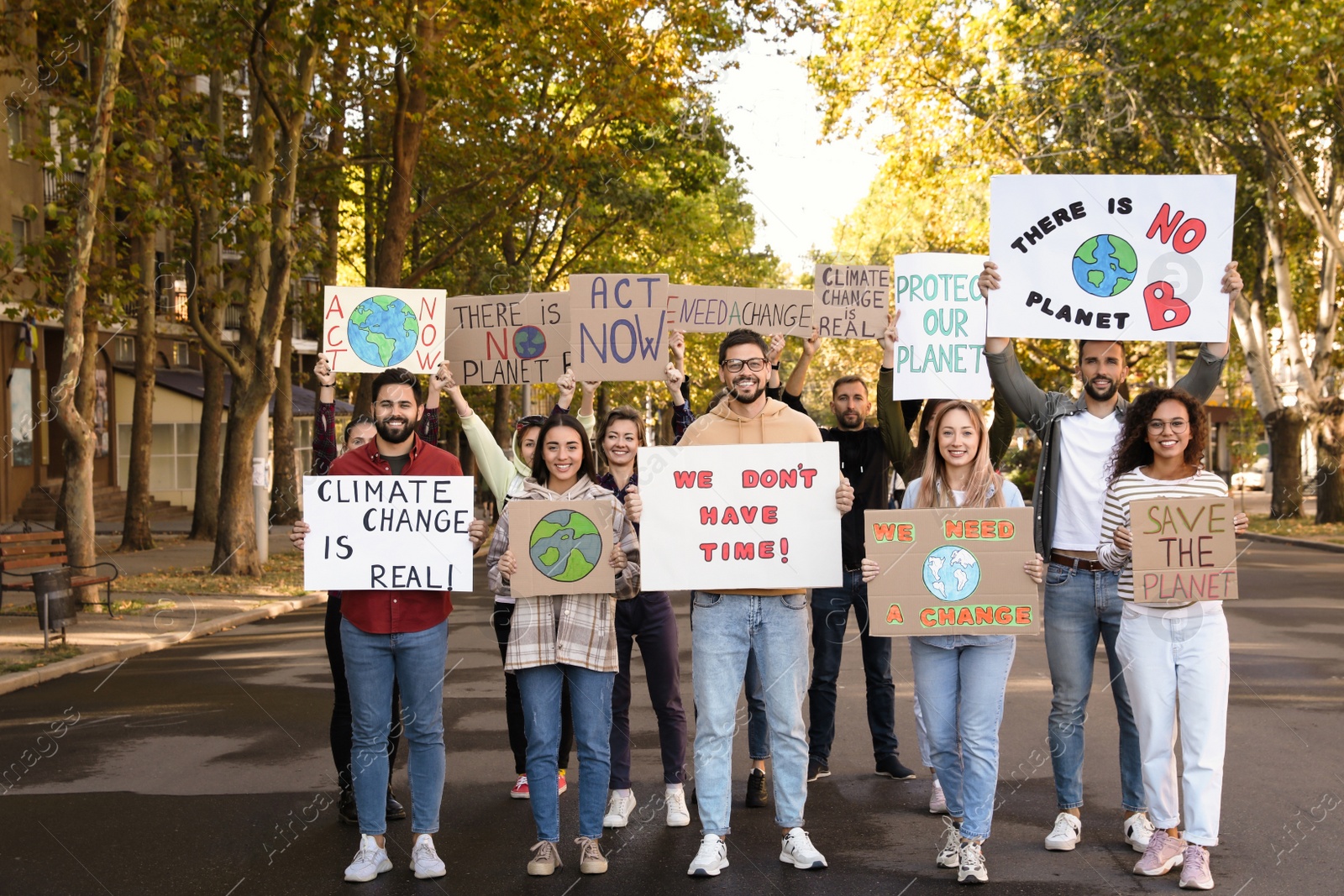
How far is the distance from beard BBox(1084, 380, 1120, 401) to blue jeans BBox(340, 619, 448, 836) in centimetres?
312

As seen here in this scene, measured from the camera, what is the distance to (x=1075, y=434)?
229 inches

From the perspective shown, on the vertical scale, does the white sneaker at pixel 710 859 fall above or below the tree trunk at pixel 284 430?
below

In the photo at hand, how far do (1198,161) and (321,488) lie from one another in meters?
24.5

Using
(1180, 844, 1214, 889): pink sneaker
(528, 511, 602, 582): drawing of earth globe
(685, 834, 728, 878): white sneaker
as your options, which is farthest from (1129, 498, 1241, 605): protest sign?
(528, 511, 602, 582): drawing of earth globe

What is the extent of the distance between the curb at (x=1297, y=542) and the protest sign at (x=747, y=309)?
15637 mm

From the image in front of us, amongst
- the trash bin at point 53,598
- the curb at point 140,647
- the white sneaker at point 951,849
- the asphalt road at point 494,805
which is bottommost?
the curb at point 140,647

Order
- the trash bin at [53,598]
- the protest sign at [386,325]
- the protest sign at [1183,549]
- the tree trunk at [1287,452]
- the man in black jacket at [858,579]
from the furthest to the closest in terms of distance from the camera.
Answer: the tree trunk at [1287,452], the trash bin at [53,598], the protest sign at [386,325], the man in black jacket at [858,579], the protest sign at [1183,549]

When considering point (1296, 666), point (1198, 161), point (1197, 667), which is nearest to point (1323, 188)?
point (1198, 161)

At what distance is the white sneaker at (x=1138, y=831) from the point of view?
18.4 ft

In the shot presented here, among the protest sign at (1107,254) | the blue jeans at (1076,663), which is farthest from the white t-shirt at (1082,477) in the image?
the protest sign at (1107,254)

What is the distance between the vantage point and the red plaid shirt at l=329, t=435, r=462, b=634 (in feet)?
18.0

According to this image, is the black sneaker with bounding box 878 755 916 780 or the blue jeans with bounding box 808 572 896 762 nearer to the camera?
the blue jeans with bounding box 808 572 896 762

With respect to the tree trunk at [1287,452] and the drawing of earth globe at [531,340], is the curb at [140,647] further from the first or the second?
the tree trunk at [1287,452]

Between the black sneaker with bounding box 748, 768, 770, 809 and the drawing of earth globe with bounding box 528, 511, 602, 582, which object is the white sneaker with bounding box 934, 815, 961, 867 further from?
the drawing of earth globe with bounding box 528, 511, 602, 582
